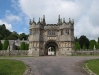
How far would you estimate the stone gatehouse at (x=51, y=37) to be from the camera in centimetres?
4544

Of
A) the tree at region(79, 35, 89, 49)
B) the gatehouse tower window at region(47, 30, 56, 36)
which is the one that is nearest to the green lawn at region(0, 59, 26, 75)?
the gatehouse tower window at region(47, 30, 56, 36)

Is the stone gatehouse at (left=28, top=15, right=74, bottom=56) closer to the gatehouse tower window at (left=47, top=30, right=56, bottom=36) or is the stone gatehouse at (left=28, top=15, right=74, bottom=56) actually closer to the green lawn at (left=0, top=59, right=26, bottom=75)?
the gatehouse tower window at (left=47, top=30, right=56, bottom=36)

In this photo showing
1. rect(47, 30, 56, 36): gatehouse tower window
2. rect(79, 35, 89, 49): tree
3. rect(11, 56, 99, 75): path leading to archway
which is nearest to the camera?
rect(11, 56, 99, 75): path leading to archway

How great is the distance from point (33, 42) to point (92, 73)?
1178 inches

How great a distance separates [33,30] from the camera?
153 ft

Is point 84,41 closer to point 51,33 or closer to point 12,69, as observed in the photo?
point 51,33

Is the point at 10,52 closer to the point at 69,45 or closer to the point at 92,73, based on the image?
the point at 69,45

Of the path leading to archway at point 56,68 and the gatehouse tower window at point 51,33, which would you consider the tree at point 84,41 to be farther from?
the path leading to archway at point 56,68

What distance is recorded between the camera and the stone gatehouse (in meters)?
45.4

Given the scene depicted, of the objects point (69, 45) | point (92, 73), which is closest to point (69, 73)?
point (92, 73)

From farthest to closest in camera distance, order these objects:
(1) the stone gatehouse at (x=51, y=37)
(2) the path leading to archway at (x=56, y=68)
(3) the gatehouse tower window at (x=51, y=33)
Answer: (3) the gatehouse tower window at (x=51, y=33)
(1) the stone gatehouse at (x=51, y=37)
(2) the path leading to archway at (x=56, y=68)

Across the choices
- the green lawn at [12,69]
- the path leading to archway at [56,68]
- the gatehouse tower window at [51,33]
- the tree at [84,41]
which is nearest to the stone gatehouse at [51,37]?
the gatehouse tower window at [51,33]

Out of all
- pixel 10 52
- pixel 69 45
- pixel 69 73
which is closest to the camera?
pixel 69 73

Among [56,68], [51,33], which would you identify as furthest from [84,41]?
[56,68]
